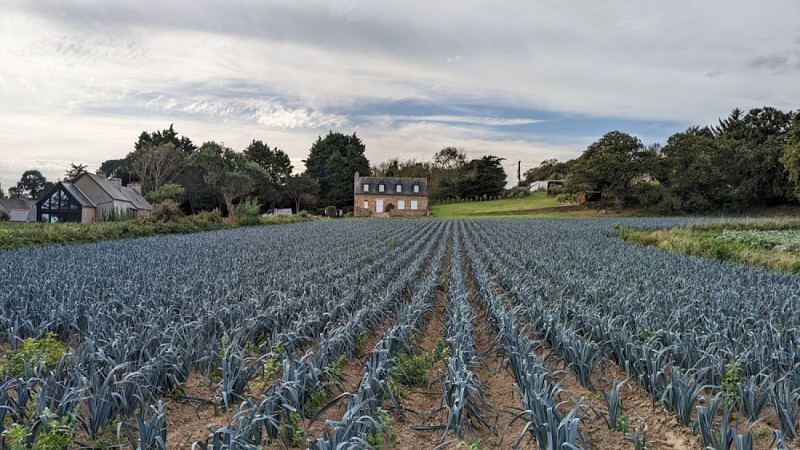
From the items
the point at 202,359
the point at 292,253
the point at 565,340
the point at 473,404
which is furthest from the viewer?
the point at 292,253

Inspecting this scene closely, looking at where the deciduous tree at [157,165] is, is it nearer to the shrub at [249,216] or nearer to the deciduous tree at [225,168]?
the deciduous tree at [225,168]

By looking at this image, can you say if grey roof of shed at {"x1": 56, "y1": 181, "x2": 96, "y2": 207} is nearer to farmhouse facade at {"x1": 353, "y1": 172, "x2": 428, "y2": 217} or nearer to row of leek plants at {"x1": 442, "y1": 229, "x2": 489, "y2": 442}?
farmhouse facade at {"x1": 353, "y1": 172, "x2": 428, "y2": 217}

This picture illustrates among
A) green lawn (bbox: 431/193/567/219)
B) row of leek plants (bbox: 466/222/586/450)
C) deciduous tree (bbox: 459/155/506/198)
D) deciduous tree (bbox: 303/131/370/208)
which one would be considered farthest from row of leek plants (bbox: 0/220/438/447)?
deciduous tree (bbox: 459/155/506/198)

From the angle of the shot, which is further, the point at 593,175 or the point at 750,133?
the point at 750,133

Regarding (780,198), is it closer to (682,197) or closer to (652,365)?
(682,197)

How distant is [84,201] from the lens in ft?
147

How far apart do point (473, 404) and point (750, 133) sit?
66.2 meters

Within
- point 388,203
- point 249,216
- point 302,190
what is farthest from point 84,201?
point 388,203

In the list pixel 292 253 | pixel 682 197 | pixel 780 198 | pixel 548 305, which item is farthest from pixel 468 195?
pixel 548 305

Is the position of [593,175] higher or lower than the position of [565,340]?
higher

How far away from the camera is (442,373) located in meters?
5.09

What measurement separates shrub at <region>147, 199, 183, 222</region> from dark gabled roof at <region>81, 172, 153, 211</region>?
1730 cm

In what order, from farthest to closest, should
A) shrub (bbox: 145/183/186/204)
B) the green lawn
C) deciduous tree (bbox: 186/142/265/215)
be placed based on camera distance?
the green lawn
deciduous tree (bbox: 186/142/265/215)
shrub (bbox: 145/183/186/204)

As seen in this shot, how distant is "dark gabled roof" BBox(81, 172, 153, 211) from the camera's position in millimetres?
46094
